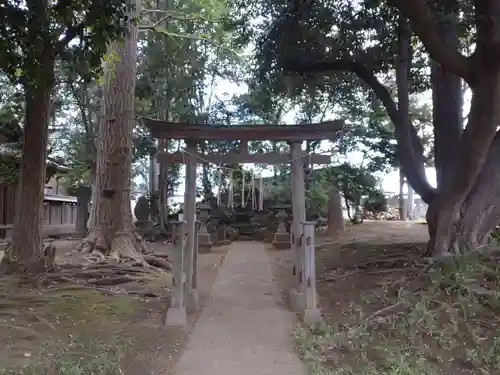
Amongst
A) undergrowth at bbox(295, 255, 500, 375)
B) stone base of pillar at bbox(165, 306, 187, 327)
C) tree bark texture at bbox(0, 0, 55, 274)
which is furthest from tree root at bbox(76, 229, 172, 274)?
undergrowth at bbox(295, 255, 500, 375)

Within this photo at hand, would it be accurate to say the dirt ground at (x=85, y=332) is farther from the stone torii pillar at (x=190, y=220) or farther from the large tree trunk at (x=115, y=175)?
the large tree trunk at (x=115, y=175)

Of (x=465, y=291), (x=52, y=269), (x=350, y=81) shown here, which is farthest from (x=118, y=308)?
(x=350, y=81)

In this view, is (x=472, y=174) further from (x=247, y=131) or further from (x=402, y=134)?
(x=247, y=131)

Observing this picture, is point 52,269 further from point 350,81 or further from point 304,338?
point 350,81

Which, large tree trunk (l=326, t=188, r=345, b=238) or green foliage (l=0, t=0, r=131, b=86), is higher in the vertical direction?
green foliage (l=0, t=0, r=131, b=86)

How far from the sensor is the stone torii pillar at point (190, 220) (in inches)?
278

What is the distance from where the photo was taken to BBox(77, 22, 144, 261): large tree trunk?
34.1ft

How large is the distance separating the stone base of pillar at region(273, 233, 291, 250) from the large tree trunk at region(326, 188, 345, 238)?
223cm

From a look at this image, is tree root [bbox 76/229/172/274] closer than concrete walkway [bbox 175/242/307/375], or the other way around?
concrete walkway [bbox 175/242/307/375]

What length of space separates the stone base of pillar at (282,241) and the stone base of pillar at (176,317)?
9.19m

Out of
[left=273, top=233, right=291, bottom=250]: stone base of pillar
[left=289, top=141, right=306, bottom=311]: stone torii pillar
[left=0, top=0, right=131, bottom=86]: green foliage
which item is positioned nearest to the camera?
[left=0, top=0, right=131, bottom=86]: green foliage

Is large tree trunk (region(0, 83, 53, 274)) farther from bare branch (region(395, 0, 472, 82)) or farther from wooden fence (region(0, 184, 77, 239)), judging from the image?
wooden fence (region(0, 184, 77, 239))

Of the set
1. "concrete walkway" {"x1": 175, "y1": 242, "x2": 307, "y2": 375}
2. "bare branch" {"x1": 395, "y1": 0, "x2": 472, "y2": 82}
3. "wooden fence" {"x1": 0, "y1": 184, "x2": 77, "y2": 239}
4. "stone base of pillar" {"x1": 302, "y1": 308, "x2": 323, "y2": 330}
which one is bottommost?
"concrete walkway" {"x1": 175, "y1": 242, "x2": 307, "y2": 375}

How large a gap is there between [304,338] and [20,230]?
4987 millimetres
